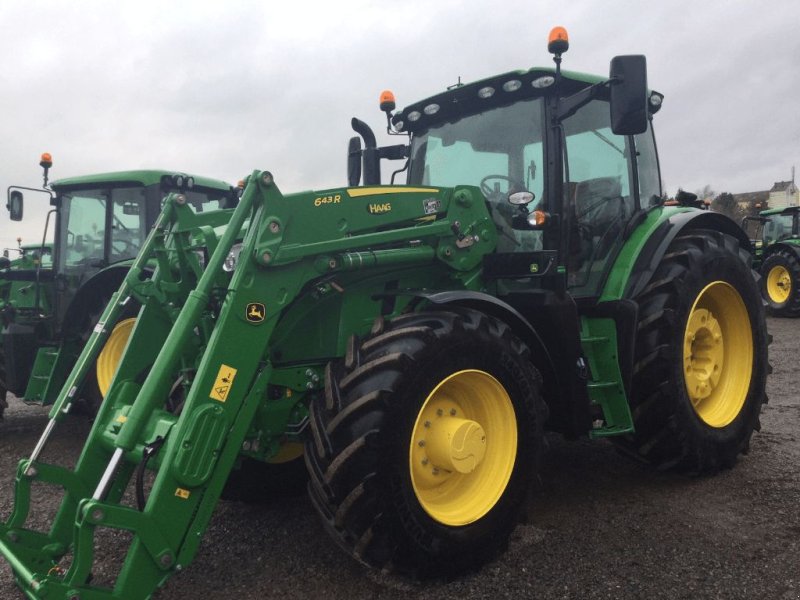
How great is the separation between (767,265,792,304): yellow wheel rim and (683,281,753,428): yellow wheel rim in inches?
419

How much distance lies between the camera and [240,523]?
3.65 m

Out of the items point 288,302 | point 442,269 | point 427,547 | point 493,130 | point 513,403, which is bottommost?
point 427,547

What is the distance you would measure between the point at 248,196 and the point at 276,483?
1.77 m

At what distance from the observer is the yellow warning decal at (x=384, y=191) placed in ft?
10.8

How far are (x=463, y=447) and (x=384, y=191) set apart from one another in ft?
4.41

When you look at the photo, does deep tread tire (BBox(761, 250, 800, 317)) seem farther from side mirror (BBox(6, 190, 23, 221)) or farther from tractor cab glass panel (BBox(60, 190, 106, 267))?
side mirror (BBox(6, 190, 23, 221))

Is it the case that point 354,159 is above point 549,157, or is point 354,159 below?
above

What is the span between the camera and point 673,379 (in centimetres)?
388

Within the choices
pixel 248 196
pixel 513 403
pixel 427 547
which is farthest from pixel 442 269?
pixel 427 547

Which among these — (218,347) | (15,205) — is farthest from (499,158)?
(15,205)

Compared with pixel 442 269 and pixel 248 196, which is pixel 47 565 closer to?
pixel 248 196

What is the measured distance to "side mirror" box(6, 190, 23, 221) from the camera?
647 centimetres

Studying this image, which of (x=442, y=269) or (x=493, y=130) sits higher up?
(x=493, y=130)

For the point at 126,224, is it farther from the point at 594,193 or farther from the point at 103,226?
the point at 594,193
